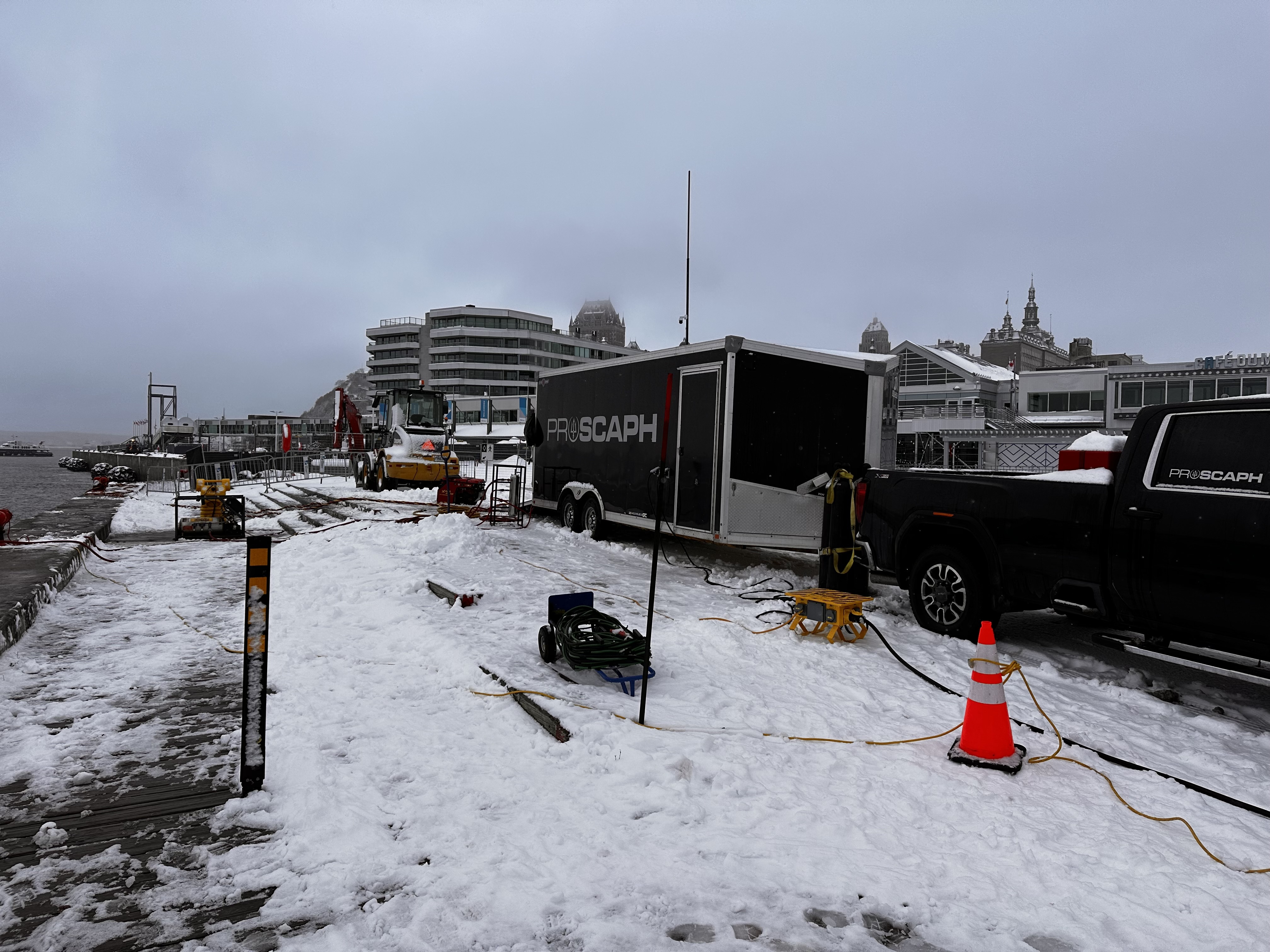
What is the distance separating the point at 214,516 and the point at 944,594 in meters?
13.2

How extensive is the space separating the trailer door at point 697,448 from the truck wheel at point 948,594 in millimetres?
3240

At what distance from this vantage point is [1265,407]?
4867 millimetres

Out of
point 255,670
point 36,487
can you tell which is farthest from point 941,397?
point 36,487

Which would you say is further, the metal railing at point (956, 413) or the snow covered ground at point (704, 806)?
the metal railing at point (956, 413)

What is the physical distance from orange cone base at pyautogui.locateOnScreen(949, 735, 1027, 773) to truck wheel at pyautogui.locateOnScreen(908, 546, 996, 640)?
2321 mm

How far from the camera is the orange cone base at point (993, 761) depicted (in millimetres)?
4137

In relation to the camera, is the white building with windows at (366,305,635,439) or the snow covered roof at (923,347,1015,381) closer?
the snow covered roof at (923,347,1015,381)

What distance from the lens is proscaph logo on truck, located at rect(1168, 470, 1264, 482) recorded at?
481cm

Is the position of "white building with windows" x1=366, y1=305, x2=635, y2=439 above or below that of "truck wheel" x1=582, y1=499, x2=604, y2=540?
above

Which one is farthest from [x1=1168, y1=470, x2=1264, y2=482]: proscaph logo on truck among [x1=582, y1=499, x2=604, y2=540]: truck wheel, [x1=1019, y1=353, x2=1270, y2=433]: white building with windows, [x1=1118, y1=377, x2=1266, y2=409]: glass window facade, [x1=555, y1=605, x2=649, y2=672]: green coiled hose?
[x1=1118, y1=377, x2=1266, y2=409]: glass window facade

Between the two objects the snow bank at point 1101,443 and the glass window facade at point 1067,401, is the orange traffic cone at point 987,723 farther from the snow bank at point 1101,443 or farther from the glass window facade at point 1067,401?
the glass window facade at point 1067,401

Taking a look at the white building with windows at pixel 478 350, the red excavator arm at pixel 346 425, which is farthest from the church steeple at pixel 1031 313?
the red excavator arm at pixel 346 425

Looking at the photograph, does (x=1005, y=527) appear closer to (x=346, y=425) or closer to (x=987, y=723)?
(x=987, y=723)

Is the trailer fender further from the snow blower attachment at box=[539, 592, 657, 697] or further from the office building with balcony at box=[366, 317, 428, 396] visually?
the office building with balcony at box=[366, 317, 428, 396]
